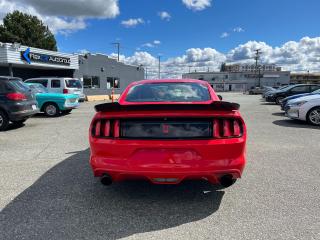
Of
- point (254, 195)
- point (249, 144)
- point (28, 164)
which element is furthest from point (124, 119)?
point (249, 144)

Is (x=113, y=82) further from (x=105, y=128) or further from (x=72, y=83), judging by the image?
(x=105, y=128)

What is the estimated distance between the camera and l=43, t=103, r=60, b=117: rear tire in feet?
41.6

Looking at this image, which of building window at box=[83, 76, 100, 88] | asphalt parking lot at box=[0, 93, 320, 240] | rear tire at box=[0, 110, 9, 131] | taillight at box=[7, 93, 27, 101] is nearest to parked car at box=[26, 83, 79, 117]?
taillight at box=[7, 93, 27, 101]

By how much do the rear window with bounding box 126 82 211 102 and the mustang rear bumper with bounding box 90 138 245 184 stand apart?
1047 mm

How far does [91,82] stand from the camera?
30312 mm

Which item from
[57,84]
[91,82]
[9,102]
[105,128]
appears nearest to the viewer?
[105,128]

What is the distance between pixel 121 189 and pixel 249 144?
3.90 metres

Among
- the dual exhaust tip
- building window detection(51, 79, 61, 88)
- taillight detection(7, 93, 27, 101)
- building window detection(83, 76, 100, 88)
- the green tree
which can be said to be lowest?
the dual exhaust tip

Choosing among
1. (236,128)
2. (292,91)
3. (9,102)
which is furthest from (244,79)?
(236,128)

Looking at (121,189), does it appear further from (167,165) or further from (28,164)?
(28,164)

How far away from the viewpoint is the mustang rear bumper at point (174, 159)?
315 centimetres

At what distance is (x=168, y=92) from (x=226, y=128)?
139 centimetres

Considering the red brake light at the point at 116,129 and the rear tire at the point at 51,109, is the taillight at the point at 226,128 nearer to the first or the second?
the red brake light at the point at 116,129

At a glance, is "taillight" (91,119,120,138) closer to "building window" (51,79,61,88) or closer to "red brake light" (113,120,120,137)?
"red brake light" (113,120,120,137)
